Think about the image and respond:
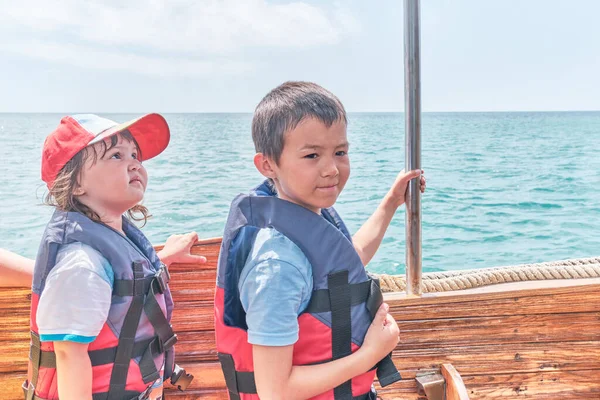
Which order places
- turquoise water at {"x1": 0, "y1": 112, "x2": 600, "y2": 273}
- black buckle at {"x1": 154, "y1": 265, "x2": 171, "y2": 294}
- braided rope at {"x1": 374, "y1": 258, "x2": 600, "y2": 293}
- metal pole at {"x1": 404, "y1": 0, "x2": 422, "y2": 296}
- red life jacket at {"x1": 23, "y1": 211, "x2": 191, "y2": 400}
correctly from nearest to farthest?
red life jacket at {"x1": 23, "y1": 211, "x2": 191, "y2": 400} < black buckle at {"x1": 154, "y1": 265, "x2": 171, "y2": 294} < metal pole at {"x1": 404, "y1": 0, "x2": 422, "y2": 296} < braided rope at {"x1": 374, "y1": 258, "x2": 600, "y2": 293} < turquoise water at {"x1": 0, "y1": 112, "x2": 600, "y2": 273}

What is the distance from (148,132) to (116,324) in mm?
505

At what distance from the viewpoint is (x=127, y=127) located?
53.7 inches

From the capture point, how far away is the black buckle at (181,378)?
1608 mm

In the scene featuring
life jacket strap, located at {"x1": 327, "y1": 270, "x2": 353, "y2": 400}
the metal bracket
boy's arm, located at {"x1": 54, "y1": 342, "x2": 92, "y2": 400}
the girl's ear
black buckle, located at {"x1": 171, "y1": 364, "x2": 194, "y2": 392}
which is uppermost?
the girl's ear

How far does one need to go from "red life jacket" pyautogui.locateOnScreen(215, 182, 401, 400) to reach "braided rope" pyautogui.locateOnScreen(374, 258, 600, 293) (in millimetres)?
797

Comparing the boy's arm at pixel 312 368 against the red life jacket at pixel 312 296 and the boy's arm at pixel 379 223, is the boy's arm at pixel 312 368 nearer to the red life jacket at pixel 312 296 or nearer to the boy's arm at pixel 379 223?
the red life jacket at pixel 312 296

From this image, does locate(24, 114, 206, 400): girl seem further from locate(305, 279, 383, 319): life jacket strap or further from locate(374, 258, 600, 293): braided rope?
locate(374, 258, 600, 293): braided rope

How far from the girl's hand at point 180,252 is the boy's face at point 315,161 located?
68cm

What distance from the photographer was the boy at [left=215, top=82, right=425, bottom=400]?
1.14 m

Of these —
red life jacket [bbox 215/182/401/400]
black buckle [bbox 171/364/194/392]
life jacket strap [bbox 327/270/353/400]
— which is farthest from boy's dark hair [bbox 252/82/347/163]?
black buckle [bbox 171/364/194/392]

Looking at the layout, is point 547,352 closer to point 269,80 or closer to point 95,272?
point 95,272

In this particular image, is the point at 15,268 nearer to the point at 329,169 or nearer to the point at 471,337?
the point at 329,169

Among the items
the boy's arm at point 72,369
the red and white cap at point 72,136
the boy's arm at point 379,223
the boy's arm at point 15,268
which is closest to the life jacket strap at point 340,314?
the boy's arm at point 379,223

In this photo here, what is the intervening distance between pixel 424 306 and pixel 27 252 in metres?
11.9
